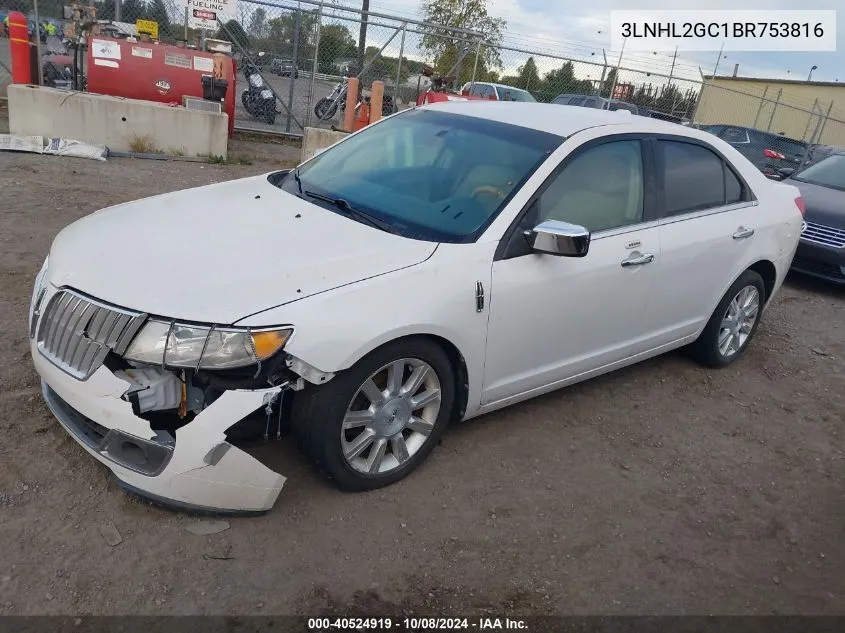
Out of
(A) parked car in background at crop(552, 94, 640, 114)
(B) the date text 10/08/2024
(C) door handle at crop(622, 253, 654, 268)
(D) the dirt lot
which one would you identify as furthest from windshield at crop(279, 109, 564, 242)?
(A) parked car in background at crop(552, 94, 640, 114)

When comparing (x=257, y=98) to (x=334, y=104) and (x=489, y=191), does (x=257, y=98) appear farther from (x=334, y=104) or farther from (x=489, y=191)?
(x=489, y=191)

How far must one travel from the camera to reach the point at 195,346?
2541 millimetres

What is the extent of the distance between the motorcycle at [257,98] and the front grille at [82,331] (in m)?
11.5

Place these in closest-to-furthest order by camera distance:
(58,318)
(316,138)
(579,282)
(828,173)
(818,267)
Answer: (58,318)
(579,282)
(818,267)
(828,173)
(316,138)

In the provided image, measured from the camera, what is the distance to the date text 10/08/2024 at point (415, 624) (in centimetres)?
244

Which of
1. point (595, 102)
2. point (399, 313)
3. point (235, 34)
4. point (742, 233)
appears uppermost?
point (235, 34)

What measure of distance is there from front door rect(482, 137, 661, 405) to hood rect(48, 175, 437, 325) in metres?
0.51

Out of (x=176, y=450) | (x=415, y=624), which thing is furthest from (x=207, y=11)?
(x=415, y=624)

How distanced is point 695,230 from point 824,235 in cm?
419

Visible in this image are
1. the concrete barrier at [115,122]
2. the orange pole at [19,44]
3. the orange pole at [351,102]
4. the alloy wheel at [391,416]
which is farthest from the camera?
the orange pole at [351,102]

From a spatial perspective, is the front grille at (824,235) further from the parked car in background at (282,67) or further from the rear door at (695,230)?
the parked car in background at (282,67)

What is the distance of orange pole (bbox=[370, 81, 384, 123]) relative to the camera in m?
11.3

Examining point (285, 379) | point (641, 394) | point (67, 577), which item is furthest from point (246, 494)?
point (641, 394)

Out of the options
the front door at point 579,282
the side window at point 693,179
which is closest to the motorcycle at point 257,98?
the side window at point 693,179
